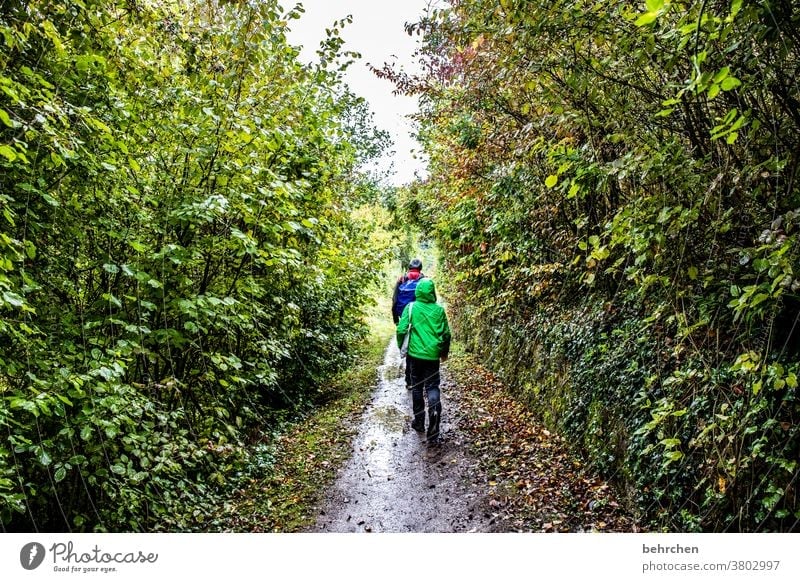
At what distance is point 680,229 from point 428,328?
151 inches

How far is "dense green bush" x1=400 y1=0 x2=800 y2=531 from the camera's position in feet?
9.91

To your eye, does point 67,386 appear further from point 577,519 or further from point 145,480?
point 577,519

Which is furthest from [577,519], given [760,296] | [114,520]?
[114,520]

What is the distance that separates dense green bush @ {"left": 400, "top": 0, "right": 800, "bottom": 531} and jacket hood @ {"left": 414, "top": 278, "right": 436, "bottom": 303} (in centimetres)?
199

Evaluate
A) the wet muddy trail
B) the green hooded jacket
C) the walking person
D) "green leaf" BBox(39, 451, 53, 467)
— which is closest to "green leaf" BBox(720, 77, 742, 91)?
the wet muddy trail

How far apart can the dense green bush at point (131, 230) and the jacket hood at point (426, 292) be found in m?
1.93

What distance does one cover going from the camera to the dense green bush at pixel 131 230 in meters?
3.63

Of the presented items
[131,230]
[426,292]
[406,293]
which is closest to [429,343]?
[426,292]

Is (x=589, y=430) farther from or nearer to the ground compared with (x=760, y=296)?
nearer to the ground

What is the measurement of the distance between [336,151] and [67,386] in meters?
5.31

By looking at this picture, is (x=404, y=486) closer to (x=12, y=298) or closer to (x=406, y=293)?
(x=12, y=298)

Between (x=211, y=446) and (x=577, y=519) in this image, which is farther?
(x=211, y=446)
